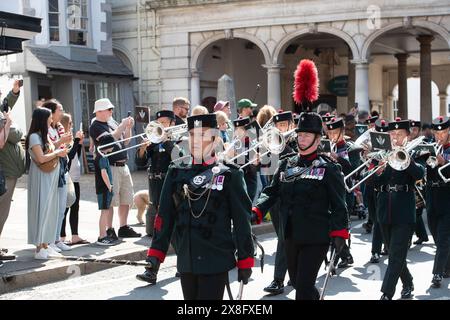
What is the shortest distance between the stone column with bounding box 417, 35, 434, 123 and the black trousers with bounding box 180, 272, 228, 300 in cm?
2264

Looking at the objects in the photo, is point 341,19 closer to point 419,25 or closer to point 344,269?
point 419,25

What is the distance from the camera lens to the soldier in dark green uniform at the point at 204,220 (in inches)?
203

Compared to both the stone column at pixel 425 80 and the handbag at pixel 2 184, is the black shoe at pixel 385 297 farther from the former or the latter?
the stone column at pixel 425 80

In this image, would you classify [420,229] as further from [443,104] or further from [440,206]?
[443,104]

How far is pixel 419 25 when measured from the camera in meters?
21.4

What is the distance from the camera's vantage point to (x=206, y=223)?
5238mm

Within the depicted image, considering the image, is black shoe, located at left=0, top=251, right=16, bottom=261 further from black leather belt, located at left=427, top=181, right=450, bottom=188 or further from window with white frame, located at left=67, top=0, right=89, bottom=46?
window with white frame, located at left=67, top=0, right=89, bottom=46

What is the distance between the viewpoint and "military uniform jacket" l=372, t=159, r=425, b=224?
24.2 feet

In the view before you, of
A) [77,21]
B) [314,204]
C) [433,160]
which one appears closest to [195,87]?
[77,21]

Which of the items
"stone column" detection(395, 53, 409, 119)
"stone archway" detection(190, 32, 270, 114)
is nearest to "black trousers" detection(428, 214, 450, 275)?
"stone archway" detection(190, 32, 270, 114)

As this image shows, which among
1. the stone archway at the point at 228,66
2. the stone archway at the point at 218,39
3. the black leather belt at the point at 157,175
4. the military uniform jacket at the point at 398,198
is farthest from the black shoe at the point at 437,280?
the stone archway at the point at 228,66

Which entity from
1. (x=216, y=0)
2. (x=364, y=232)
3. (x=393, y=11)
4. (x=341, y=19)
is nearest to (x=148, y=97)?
(x=216, y=0)

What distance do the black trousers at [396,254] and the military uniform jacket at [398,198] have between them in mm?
84

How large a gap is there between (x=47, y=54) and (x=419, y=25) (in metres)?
11.4
